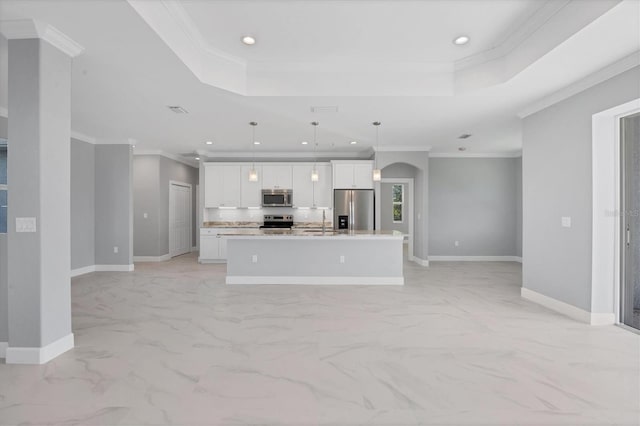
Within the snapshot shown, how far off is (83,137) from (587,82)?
320 inches

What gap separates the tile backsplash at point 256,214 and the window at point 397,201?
4.55 m

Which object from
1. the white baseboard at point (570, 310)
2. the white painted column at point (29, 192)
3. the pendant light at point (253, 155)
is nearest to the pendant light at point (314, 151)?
the pendant light at point (253, 155)

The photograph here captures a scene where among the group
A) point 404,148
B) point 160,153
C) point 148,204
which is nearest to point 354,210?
point 404,148

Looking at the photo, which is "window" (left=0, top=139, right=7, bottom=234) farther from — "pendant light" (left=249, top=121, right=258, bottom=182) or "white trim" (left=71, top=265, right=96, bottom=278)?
"white trim" (left=71, top=265, right=96, bottom=278)

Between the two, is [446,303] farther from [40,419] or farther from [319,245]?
[40,419]

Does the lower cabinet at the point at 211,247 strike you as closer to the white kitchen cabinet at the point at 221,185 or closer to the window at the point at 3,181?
the white kitchen cabinet at the point at 221,185

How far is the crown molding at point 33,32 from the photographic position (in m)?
2.55

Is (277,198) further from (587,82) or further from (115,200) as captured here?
(587,82)

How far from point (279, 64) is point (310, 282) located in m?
3.42

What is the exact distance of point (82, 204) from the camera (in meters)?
6.51

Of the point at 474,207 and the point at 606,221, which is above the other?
the point at 474,207

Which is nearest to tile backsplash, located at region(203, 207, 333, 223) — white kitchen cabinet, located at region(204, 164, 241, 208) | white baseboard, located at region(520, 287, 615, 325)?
white kitchen cabinet, located at region(204, 164, 241, 208)

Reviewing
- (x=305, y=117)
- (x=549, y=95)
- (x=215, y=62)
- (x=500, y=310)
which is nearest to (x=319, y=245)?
(x=305, y=117)

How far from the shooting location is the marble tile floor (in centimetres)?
205
